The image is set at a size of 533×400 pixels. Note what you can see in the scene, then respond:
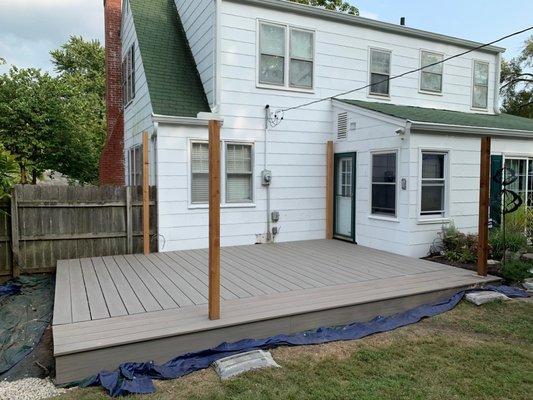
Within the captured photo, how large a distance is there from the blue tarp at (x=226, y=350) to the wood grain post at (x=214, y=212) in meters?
0.41

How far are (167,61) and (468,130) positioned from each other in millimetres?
6548

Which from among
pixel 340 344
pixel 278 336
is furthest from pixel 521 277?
pixel 278 336

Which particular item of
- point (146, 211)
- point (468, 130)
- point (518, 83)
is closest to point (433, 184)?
point (468, 130)

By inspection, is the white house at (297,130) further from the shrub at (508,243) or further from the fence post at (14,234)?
the fence post at (14,234)

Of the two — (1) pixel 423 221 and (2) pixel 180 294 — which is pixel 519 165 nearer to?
(1) pixel 423 221

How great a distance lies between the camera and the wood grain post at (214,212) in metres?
3.98

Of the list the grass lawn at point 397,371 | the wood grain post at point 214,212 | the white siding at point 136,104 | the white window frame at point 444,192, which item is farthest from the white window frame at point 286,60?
the grass lawn at point 397,371

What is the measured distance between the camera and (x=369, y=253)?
759 cm

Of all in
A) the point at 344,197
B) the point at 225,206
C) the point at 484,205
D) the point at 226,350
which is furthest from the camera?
the point at 344,197

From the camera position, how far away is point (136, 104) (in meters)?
9.72

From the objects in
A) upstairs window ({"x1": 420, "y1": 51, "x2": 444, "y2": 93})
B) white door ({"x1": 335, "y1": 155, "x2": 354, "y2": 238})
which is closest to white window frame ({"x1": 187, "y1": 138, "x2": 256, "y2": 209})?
white door ({"x1": 335, "y1": 155, "x2": 354, "y2": 238})

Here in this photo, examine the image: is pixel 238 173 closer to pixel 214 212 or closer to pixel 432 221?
pixel 432 221

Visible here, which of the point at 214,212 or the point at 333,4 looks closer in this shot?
the point at 214,212

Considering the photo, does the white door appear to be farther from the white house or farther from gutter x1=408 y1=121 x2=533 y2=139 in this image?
gutter x1=408 y1=121 x2=533 y2=139
